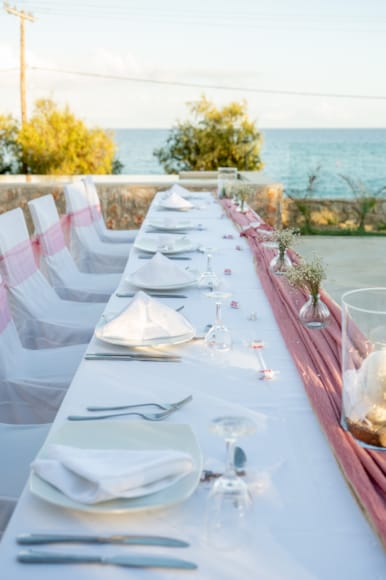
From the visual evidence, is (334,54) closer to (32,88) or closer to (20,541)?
(32,88)

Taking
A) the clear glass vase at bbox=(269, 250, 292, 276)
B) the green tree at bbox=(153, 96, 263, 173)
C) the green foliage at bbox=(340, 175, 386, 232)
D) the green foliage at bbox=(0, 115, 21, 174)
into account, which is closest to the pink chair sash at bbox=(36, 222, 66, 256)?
the clear glass vase at bbox=(269, 250, 292, 276)

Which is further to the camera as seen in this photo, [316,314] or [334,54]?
[334,54]

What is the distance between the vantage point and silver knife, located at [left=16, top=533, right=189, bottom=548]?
128 centimetres

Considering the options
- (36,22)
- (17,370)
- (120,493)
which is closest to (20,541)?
(120,493)

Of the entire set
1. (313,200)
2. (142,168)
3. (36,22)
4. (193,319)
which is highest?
(36,22)

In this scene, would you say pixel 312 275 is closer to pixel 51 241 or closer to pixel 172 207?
pixel 51 241

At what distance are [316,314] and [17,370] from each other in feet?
3.91

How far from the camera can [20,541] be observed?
4.23 feet

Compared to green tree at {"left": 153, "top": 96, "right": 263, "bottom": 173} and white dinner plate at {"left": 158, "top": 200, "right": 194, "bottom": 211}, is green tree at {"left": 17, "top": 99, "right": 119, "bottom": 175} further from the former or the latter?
white dinner plate at {"left": 158, "top": 200, "right": 194, "bottom": 211}

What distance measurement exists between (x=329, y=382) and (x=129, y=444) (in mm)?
602

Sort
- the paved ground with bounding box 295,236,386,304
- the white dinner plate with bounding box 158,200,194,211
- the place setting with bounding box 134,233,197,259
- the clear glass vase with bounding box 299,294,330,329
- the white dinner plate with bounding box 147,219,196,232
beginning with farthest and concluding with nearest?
the paved ground with bounding box 295,236,386,304 < the white dinner plate with bounding box 158,200,194,211 < the white dinner plate with bounding box 147,219,196,232 < the place setting with bounding box 134,233,197,259 < the clear glass vase with bounding box 299,294,330,329

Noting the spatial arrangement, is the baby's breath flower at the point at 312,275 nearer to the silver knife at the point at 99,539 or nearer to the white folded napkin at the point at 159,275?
the white folded napkin at the point at 159,275

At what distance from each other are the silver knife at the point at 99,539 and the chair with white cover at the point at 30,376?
1507 mm

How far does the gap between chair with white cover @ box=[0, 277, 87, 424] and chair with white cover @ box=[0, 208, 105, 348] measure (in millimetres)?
357
